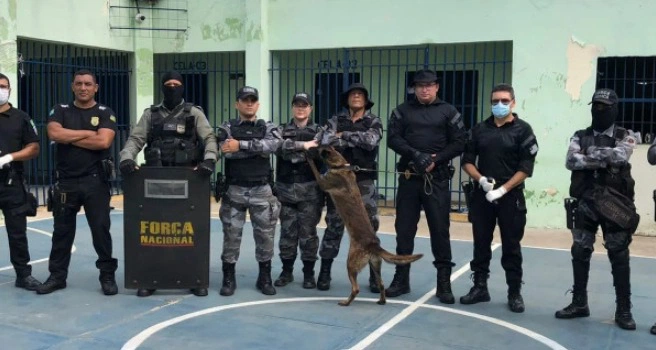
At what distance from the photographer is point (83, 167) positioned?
230 inches

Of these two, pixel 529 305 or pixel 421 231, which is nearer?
pixel 529 305

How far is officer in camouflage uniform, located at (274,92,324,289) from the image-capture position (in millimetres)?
6027

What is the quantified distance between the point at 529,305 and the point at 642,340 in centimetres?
107

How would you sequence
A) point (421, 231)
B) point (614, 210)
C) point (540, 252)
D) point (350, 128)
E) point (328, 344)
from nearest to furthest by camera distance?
point (328, 344) < point (614, 210) < point (350, 128) < point (540, 252) < point (421, 231)

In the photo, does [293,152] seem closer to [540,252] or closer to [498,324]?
[498,324]

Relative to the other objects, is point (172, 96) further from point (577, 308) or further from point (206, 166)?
point (577, 308)

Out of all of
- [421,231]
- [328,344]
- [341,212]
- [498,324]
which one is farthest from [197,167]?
[421,231]

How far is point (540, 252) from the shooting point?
27.3 feet

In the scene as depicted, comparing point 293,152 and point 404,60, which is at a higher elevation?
point 404,60

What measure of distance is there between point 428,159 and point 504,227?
861mm

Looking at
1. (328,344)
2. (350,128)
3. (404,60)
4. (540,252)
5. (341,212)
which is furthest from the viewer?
(404,60)

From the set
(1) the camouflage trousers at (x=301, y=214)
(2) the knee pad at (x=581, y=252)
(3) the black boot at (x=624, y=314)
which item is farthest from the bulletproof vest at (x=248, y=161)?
(3) the black boot at (x=624, y=314)

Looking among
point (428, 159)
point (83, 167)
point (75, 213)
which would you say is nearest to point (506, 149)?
point (428, 159)

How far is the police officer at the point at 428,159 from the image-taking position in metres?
5.70
